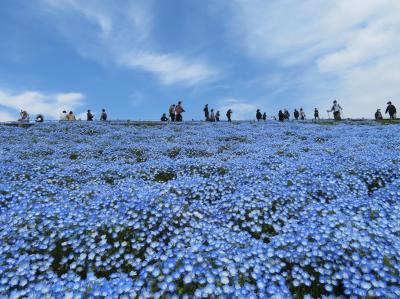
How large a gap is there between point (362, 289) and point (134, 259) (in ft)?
11.2

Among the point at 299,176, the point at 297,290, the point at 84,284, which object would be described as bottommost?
the point at 297,290

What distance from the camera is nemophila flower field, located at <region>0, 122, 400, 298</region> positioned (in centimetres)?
479

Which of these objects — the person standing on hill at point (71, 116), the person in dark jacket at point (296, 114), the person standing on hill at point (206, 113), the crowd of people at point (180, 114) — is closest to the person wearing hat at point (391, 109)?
the crowd of people at point (180, 114)

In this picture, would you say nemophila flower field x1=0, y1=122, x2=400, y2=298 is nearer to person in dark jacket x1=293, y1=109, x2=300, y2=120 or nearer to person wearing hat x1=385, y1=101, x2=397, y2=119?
person wearing hat x1=385, y1=101, x2=397, y2=119

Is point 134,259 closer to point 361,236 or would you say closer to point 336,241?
point 336,241

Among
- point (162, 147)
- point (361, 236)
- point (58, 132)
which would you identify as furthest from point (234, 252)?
point (58, 132)

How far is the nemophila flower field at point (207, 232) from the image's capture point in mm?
4785

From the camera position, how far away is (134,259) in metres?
5.91

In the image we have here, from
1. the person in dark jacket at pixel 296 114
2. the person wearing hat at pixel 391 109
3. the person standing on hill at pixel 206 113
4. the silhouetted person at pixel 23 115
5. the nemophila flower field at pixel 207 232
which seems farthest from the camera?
the person in dark jacket at pixel 296 114

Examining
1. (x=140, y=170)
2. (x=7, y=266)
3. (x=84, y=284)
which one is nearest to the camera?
(x=84, y=284)

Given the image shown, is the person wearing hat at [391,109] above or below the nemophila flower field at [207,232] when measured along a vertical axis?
above

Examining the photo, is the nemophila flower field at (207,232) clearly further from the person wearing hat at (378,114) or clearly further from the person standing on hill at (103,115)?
the person wearing hat at (378,114)

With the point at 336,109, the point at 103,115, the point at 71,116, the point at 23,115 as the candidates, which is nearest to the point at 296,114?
the point at 336,109

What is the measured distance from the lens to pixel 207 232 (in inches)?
253
